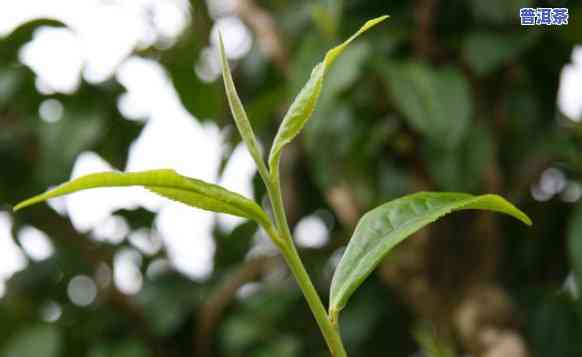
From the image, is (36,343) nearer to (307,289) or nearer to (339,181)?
(339,181)

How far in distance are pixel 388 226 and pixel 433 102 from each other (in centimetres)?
42

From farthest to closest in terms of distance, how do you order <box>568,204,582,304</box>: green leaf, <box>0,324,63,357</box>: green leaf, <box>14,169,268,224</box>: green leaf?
<box>0,324,63,357</box>: green leaf, <box>568,204,582,304</box>: green leaf, <box>14,169,268,224</box>: green leaf

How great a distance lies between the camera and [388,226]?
0.27 m

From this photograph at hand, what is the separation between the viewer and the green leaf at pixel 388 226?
25cm

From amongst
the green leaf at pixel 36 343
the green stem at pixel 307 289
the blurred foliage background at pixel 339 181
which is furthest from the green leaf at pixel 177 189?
the green leaf at pixel 36 343

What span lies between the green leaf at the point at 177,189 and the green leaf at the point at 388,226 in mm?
40

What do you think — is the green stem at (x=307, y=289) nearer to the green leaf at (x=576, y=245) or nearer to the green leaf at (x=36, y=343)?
the green leaf at (x=576, y=245)

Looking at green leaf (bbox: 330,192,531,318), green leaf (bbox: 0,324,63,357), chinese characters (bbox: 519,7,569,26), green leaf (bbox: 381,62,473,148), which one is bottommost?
green leaf (bbox: 0,324,63,357)

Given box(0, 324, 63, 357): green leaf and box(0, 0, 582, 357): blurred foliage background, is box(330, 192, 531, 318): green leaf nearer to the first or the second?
box(0, 0, 582, 357): blurred foliage background

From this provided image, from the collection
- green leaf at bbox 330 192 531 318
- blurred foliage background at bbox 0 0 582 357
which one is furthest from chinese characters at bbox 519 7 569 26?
green leaf at bbox 330 192 531 318

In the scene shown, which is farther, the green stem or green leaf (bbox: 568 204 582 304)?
green leaf (bbox: 568 204 582 304)

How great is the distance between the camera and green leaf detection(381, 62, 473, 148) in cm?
66

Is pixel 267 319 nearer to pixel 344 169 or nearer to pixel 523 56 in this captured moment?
pixel 344 169

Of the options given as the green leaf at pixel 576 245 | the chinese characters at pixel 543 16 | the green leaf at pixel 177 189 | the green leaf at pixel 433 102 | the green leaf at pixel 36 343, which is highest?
the green leaf at pixel 177 189
